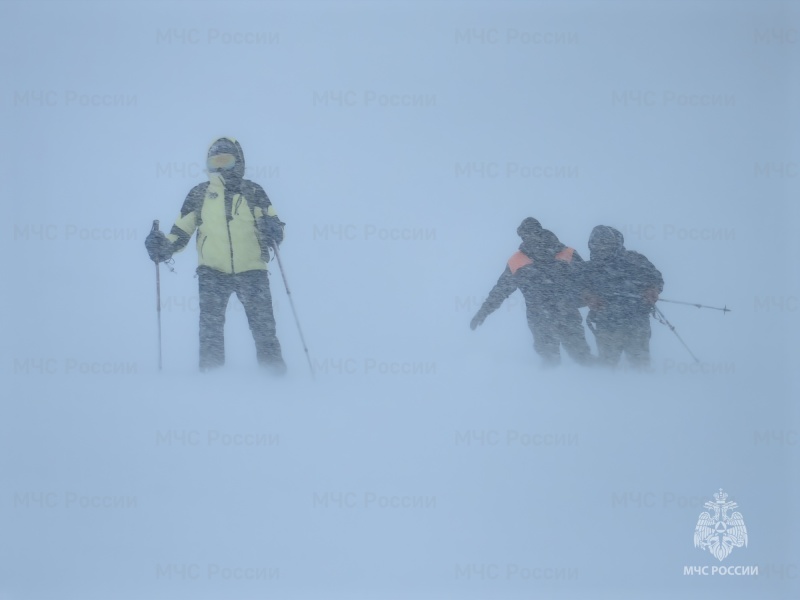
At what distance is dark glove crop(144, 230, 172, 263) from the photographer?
270cm

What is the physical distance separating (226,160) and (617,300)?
5.03ft

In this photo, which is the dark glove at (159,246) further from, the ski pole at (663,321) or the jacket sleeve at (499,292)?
the ski pole at (663,321)

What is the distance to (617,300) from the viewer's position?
2.70m

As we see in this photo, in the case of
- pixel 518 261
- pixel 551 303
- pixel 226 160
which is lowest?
pixel 551 303

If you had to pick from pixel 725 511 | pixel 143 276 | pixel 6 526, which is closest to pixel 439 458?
pixel 725 511

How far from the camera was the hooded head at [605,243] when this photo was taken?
272 centimetres

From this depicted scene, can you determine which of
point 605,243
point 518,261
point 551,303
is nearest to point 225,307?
point 518,261

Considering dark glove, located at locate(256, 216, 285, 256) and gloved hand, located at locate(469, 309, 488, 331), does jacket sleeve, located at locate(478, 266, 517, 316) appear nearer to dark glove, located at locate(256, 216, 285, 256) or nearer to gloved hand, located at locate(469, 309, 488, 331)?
gloved hand, located at locate(469, 309, 488, 331)

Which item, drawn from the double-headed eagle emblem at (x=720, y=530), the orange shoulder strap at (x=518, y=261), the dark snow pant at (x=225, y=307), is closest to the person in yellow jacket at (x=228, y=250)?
the dark snow pant at (x=225, y=307)

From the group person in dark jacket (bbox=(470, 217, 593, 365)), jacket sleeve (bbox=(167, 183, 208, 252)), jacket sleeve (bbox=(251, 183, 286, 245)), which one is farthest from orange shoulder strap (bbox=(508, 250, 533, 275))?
jacket sleeve (bbox=(167, 183, 208, 252))

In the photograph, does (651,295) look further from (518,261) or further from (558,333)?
(518,261)

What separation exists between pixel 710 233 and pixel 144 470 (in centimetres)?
225

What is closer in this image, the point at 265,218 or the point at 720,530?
the point at 720,530

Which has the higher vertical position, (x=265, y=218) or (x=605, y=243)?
(x=265, y=218)
